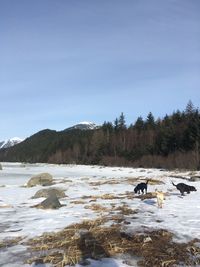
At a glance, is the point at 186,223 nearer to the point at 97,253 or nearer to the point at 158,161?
the point at 97,253

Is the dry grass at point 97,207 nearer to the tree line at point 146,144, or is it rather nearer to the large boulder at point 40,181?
the large boulder at point 40,181

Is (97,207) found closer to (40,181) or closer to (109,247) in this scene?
(109,247)

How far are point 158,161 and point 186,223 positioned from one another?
81.1 metres

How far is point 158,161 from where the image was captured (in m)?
94.0

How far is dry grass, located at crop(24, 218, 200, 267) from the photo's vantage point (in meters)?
9.62

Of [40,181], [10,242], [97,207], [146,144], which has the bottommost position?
[10,242]

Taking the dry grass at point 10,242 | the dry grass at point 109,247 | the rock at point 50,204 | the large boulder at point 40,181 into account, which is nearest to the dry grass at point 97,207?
the rock at point 50,204

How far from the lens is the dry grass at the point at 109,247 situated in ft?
31.6

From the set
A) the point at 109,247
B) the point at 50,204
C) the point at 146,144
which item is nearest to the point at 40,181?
the point at 50,204

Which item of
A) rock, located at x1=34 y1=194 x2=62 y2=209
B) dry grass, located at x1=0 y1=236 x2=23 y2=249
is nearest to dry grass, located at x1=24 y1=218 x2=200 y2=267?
dry grass, located at x1=0 y1=236 x2=23 y2=249

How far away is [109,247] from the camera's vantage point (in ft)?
34.9

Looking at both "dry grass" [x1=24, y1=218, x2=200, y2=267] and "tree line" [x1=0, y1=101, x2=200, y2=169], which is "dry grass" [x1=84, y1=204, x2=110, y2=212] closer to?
"dry grass" [x1=24, y1=218, x2=200, y2=267]

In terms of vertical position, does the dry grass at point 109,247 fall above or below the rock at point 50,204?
below

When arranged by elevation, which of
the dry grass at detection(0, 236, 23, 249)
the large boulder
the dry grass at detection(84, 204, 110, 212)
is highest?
the large boulder
